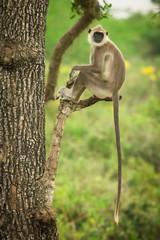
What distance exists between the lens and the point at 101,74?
11.8ft

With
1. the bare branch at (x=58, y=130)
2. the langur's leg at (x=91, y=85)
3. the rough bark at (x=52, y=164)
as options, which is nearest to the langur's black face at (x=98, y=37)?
the langur's leg at (x=91, y=85)

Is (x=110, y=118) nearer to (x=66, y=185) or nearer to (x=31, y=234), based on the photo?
(x=66, y=185)

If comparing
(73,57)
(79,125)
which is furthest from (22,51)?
(73,57)

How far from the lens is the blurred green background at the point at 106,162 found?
5242 millimetres

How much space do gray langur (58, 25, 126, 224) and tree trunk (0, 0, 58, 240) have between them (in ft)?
2.85

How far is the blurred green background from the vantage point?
5.24 meters

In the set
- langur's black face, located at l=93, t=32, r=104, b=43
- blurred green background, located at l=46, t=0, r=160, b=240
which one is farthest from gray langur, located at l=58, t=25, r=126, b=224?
blurred green background, located at l=46, t=0, r=160, b=240

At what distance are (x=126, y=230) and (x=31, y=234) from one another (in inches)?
150

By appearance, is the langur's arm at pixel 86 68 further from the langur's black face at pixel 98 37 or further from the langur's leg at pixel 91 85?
the langur's black face at pixel 98 37

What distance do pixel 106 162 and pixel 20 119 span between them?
488cm

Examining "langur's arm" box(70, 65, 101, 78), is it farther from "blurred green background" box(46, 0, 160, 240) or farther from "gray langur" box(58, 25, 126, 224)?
"blurred green background" box(46, 0, 160, 240)

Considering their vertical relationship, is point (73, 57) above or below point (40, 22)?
above

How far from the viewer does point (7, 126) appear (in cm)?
239

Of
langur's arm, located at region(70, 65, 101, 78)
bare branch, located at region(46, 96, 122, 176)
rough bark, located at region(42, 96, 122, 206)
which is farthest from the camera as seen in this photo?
langur's arm, located at region(70, 65, 101, 78)
